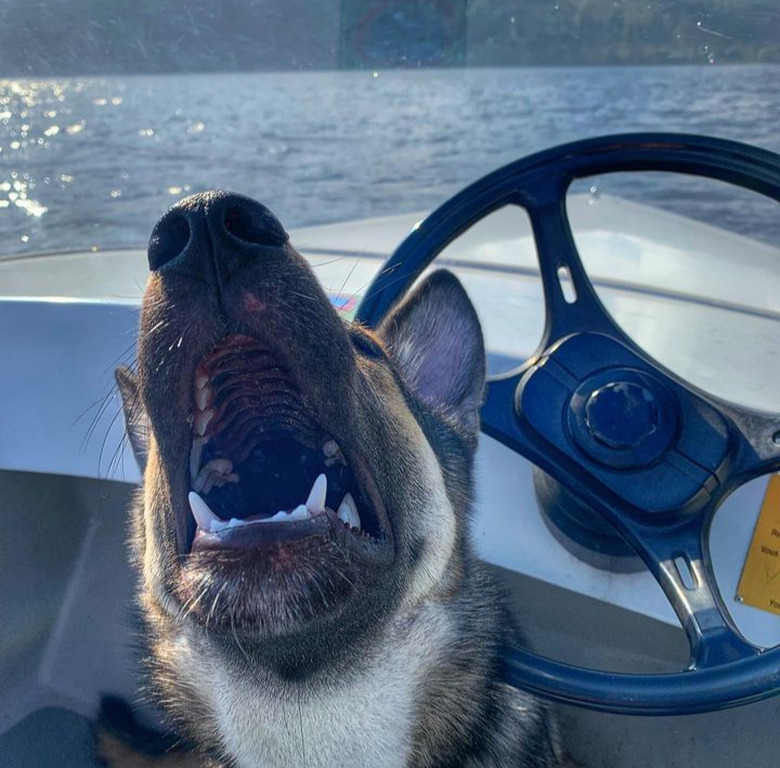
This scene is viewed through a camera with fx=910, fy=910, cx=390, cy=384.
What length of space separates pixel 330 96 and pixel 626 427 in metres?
3.39

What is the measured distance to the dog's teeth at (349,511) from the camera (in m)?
1.80

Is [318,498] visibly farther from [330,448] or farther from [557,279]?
[557,279]

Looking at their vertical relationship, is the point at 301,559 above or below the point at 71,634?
above

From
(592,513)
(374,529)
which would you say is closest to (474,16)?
(592,513)

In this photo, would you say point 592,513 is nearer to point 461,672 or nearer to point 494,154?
point 461,672

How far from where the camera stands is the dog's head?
4.91 feet

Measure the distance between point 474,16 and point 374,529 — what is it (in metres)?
2.37

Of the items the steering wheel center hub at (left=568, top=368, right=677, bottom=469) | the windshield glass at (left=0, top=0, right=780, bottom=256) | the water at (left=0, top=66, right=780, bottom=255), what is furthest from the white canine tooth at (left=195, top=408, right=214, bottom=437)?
the water at (left=0, top=66, right=780, bottom=255)

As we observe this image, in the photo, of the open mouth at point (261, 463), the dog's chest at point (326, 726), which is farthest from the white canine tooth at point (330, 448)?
the dog's chest at point (326, 726)

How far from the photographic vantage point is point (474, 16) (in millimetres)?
3449

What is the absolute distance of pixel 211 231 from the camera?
141 cm

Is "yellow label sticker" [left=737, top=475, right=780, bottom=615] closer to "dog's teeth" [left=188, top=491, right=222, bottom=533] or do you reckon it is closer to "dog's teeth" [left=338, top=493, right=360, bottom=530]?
"dog's teeth" [left=338, top=493, right=360, bottom=530]

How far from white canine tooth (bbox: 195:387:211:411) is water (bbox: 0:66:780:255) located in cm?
244

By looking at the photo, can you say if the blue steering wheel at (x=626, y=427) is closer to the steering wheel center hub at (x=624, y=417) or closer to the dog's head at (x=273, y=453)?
the steering wheel center hub at (x=624, y=417)
